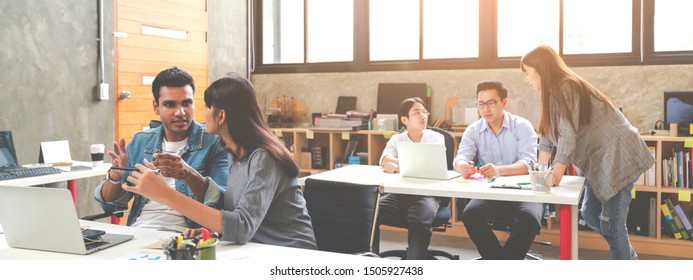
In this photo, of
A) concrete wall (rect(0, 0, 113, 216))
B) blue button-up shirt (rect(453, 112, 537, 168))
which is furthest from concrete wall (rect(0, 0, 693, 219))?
blue button-up shirt (rect(453, 112, 537, 168))

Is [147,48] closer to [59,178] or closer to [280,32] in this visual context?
[280,32]

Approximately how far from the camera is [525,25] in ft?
17.8

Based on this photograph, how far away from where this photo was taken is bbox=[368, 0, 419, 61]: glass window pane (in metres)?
5.87

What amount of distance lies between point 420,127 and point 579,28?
6.50 feet

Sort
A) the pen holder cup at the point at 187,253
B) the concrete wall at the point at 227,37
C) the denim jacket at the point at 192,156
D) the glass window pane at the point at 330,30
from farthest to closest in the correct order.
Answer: the glass window pane at the point at 330,30 < the concrete wall at the point at 227,37 < the denim jacket at the point at 192,156 < the pen holder cup at the point at 187,253

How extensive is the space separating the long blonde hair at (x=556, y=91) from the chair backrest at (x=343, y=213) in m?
1.32

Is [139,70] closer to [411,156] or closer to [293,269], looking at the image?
[411,156]

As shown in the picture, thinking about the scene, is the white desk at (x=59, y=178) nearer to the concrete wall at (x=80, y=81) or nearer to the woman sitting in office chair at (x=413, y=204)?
the concrete wall at (x=80, y=81)

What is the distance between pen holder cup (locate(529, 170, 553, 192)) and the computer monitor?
2.04m

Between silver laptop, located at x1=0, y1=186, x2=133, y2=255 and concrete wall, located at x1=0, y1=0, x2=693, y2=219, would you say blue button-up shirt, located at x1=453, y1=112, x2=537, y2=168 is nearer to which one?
concrete wall, located at x1=0, y1=0, x2=693, y2=219

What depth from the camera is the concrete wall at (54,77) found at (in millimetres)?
4285

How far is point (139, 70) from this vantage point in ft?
17.1

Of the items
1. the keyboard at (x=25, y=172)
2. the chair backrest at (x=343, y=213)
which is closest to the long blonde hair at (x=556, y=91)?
the chair backrest at (x=343, y=213)

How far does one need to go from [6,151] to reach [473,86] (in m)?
3.69
